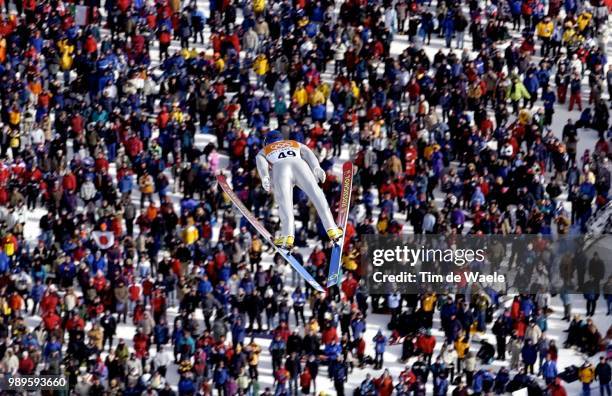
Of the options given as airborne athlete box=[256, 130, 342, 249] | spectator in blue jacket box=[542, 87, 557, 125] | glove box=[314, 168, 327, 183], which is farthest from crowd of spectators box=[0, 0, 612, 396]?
glove box=[314, 168, 327, 183]

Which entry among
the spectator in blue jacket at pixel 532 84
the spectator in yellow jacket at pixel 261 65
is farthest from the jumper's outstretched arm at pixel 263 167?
the spectator in yellow jacket at pixel 261 65

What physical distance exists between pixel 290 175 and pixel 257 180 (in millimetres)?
13810

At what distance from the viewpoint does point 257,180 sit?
58406mm

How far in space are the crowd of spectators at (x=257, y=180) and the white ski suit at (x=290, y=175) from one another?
868 cm

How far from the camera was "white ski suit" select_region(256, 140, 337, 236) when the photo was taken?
145 ft

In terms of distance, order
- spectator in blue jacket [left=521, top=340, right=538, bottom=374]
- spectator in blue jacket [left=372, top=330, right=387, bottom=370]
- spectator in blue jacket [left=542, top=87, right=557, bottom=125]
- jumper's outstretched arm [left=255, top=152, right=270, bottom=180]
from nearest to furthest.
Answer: jumper's outstretched arm [left=255, top=152, right=270, bottom=180] → spectator in blue jacket [left=521, top=340, right=538, bottom=374] → spectator in blue jacket [left=372, top=330, right=387, bottom=370] → spectator in blue jacket [left=542, top=87, right=557, bottom=125]

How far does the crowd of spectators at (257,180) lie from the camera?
5375cm

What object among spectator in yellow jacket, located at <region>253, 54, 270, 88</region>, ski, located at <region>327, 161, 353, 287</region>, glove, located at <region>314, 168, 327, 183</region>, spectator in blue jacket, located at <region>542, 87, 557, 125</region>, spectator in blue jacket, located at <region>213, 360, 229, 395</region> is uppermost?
spectator in yellow jacket, located at <region>253, 54, 270, 88</region>

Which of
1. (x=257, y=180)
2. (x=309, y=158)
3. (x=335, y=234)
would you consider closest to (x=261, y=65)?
(x=257, y=180)

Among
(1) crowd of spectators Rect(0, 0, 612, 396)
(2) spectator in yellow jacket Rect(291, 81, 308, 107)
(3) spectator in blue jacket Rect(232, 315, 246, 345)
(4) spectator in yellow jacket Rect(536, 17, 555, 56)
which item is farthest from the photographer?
(4) spectator in yellow jacket Rect(536, 17, 555, 56)

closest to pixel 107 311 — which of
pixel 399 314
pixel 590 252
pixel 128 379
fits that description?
pixel 128 379

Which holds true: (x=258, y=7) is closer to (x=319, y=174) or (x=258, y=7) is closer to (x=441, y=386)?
(x=441, y=386)

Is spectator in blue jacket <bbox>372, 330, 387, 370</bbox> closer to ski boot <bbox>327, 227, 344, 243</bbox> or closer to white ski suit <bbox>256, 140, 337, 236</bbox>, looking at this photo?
ski boot <bbox>327, 227, 344, 243</bbox>

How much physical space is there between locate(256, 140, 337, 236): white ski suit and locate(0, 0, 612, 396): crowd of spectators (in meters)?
8.68
